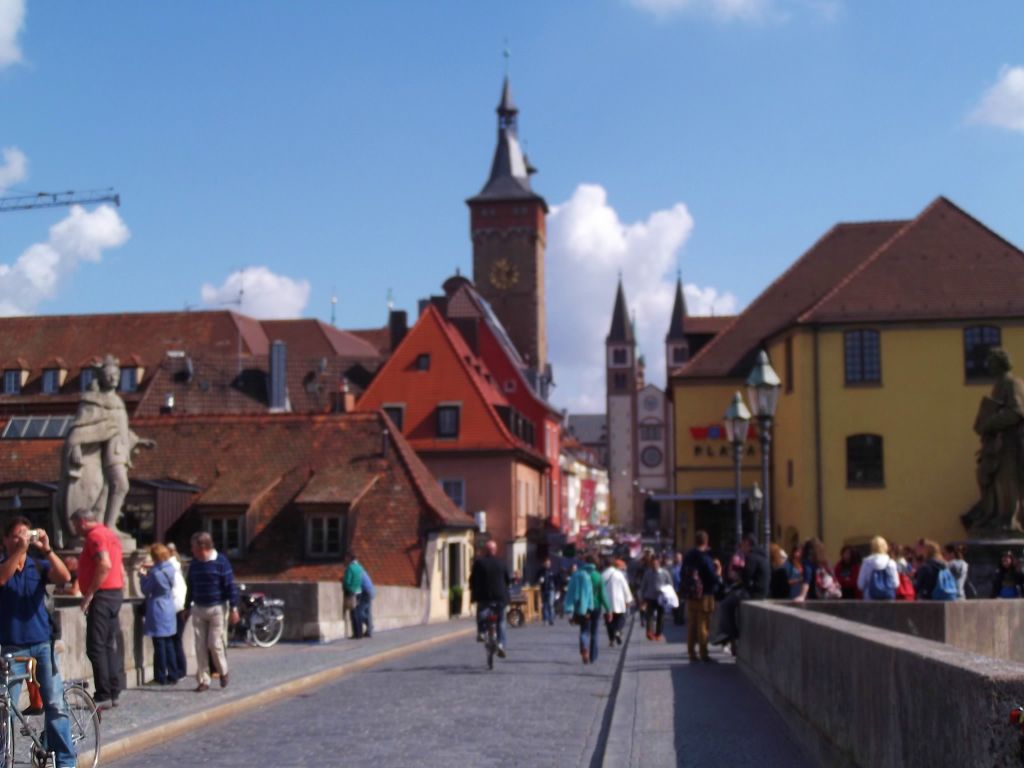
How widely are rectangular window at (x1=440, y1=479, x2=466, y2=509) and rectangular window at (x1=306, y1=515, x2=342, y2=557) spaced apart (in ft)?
72.6

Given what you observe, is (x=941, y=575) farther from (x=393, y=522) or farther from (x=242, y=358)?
(x=242, y=358)

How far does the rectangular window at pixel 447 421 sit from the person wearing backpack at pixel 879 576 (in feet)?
152

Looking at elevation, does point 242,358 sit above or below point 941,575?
above

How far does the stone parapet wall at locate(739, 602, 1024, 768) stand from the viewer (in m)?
5.66

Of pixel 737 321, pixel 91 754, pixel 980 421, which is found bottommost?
pixel 91 754

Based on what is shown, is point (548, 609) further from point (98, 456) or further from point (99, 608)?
point (99, 608)

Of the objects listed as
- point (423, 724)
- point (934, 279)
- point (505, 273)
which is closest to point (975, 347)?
point (934, 279)

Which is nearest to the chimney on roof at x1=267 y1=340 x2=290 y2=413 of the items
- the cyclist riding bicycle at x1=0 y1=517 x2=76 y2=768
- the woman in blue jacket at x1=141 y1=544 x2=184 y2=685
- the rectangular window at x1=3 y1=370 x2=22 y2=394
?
the rectangular window at x1=3 y1=370 x2=22 y2=394

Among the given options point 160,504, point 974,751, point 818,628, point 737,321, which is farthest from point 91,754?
point 737,321

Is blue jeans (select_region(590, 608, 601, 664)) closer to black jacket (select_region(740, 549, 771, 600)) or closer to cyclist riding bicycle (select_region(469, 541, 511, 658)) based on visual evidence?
cyclist riding bicycle (select_region(469, 541, 511, 658))

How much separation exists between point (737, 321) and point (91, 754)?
4693 cm

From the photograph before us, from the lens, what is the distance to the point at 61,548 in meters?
19.8

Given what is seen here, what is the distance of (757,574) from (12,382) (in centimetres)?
6374

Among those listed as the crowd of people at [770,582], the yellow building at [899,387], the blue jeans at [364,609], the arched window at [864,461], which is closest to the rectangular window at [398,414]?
the yellow building at [899,387]
